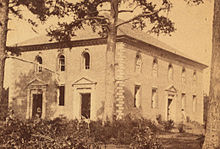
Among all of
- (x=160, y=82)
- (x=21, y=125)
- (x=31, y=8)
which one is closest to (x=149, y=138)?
(x=21, y=125)

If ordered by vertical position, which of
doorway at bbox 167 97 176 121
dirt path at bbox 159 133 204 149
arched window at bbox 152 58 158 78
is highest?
arched window at bbox 152 58 158 78

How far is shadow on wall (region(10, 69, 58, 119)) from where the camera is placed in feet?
96.1

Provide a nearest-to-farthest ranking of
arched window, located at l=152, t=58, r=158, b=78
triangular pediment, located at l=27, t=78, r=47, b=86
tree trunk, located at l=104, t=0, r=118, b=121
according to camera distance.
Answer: tree trunk, located at l=104, t=0, r=118, b=121, triangular pediment, located at l=27, t=78, r=47, b=86, arched window, located at l=152, t=58, r=158, b=78

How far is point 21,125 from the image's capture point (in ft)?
30.8

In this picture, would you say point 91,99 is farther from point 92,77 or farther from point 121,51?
point 121,51

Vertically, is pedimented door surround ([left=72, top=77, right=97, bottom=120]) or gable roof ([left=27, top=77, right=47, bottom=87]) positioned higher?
gable roof ([left=27, top=77, right=47, bottom=87])

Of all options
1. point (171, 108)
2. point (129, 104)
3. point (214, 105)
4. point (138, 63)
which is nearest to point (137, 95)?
point (129, 104)

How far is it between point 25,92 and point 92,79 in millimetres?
7478

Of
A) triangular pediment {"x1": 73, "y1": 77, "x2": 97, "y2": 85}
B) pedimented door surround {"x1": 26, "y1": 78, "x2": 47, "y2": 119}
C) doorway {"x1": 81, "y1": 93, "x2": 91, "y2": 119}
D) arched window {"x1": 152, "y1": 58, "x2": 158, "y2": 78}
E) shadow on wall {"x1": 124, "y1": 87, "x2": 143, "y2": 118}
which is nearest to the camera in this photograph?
shadow on wall {"x1": 124, "y1": 87, "x2": 143, "y2": 118}

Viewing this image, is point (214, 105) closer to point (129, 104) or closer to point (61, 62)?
point (129, 104)

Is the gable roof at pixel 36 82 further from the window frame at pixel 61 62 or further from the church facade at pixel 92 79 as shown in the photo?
the window frame at pixel 61 62

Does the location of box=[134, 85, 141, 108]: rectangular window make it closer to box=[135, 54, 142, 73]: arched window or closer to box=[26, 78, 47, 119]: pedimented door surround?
box=[135, 54, 142, 73]: arched window

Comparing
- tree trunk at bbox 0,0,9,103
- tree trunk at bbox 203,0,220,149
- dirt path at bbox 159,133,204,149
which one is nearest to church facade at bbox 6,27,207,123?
dirt path at bbox 159,133,204,149

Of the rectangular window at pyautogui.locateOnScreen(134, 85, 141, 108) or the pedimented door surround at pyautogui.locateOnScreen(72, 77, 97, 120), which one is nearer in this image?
the pedimented door surround at pyautogui.locateOnScreen(72, 77, 97, 120)
